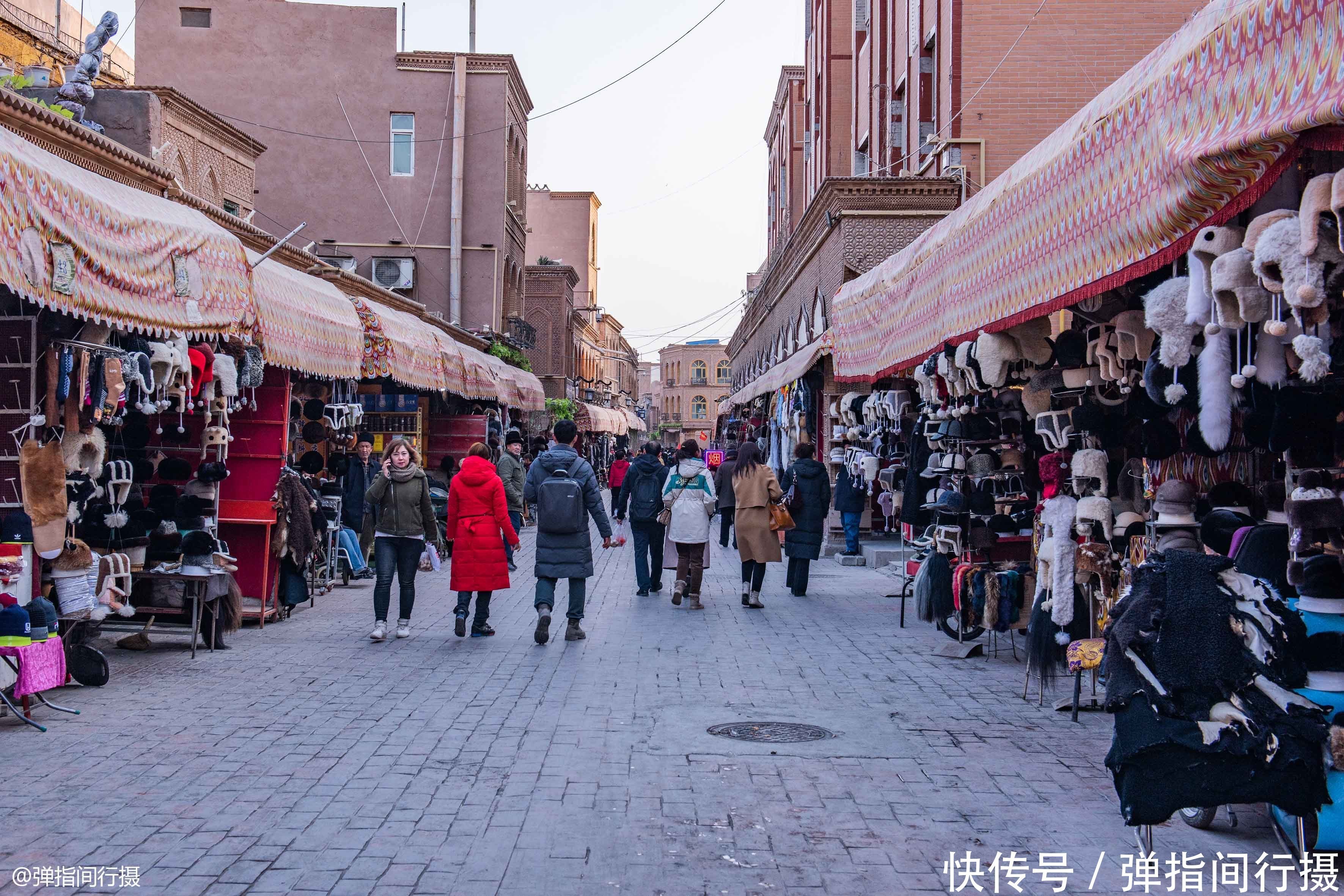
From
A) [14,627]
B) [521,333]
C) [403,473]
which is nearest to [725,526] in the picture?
[403,473]

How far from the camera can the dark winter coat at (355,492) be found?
14.0 m

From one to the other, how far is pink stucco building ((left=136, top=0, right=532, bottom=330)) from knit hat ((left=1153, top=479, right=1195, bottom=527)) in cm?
3012

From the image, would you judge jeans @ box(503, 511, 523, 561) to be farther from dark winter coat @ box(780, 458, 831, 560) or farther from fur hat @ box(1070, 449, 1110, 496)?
fur hat @ box(1070, 449, 1110, 496)

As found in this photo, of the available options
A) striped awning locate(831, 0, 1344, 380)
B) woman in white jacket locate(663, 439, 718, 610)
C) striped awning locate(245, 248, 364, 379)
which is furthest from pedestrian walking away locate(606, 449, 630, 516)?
striped awning locate(831, 0, 1344, 380)

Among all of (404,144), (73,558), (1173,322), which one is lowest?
(73,558)

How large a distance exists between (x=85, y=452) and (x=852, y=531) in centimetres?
1171

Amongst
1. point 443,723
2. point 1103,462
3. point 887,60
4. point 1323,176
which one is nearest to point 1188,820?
point 1103,462

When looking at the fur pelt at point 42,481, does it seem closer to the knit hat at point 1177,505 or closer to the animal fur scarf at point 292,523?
the animal fur scarf at point 292,523

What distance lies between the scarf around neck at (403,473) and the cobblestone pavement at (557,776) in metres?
1.47

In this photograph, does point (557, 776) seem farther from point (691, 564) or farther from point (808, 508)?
point (808, 508)

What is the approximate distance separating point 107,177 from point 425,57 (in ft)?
90.1

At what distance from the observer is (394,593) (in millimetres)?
13617

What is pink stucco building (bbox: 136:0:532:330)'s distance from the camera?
109 feet

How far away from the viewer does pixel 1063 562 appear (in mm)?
6836
